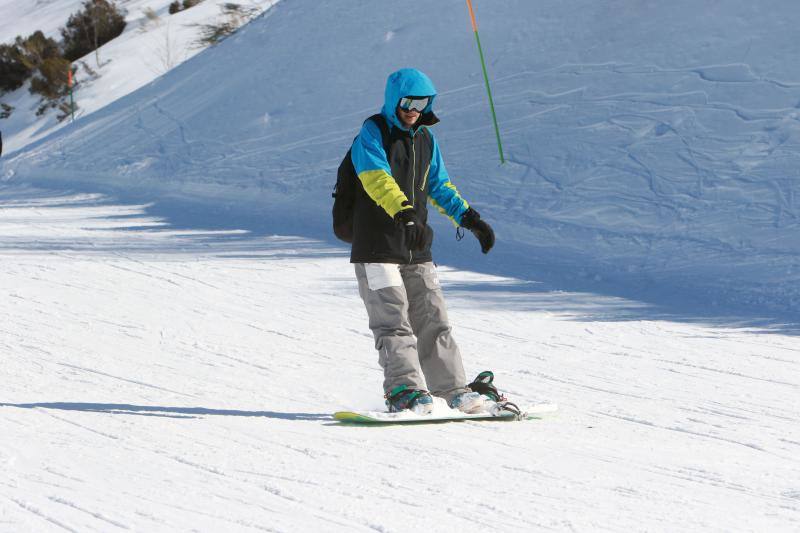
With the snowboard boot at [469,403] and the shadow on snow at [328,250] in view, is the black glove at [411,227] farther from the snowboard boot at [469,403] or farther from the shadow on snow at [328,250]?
the shadow on snow at [328,250]

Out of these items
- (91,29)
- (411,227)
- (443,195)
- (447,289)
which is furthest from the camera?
(91,29)

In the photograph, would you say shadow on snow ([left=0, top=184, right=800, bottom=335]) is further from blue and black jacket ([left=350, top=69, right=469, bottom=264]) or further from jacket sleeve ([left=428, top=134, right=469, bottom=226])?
blue and black jacket ([left=350, top=69, right=469, bottom=264])

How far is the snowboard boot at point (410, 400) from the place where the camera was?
15.1ft

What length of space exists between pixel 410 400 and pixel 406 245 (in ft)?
1.97

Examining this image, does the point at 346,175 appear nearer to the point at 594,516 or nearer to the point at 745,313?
the point at 594,516

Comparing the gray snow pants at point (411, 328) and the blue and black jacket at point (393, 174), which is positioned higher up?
the blue and black jacket at point (393, 174)

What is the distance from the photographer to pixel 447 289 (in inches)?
340

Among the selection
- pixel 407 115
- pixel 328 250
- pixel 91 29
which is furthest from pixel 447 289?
pixel 91 29

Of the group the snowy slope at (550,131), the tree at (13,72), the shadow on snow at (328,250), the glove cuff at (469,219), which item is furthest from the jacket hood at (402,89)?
the tree at (13,72)

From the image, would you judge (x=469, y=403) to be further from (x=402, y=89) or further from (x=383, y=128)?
(x=402, y=89)

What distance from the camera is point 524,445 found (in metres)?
4.31

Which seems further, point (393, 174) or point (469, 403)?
point (469, 403)

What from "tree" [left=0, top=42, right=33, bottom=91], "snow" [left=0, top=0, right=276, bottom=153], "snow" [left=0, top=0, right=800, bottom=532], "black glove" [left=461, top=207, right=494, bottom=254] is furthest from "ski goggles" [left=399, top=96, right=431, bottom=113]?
"tree" [left=0, top=42, right=33, bottom=91]

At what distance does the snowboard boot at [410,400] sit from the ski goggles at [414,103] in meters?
1.08
